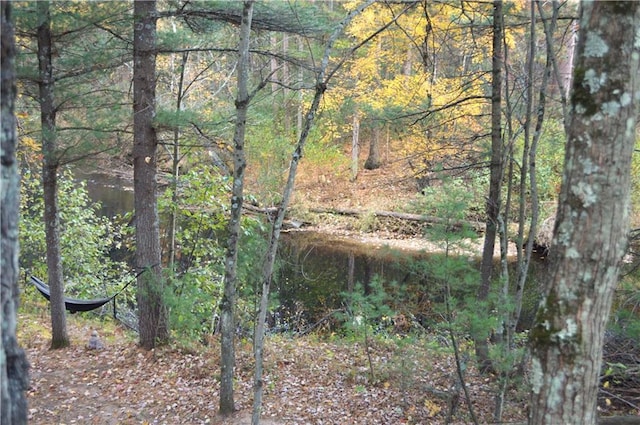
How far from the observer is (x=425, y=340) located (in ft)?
19.6

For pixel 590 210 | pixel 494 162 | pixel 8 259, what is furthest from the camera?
pixel 494 162

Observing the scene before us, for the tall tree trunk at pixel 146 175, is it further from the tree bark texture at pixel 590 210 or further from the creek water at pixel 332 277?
the tree bark texture at pixel 590 210

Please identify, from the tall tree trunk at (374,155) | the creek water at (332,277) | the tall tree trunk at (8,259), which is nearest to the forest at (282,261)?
the tall tree trunk at (8,259)

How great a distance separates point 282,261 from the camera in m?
6.53

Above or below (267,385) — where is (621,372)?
above

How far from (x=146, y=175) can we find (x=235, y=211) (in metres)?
2.13

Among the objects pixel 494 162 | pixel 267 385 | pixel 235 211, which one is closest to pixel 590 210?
pixel 235 211

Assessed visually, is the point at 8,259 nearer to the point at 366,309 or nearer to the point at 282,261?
the point at 366,309

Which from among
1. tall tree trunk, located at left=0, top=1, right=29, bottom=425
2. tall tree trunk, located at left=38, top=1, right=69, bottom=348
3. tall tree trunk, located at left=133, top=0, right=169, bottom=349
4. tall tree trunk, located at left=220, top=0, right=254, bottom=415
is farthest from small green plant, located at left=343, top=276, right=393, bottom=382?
tall tree trunk, located at left=0, top=1, right=29, bottom=425

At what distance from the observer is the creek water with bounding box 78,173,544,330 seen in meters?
7.32

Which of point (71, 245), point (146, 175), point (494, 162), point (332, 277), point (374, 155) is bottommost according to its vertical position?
point (332, 277)

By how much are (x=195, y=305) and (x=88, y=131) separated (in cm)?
248

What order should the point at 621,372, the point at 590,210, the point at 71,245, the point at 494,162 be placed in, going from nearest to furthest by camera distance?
the point at 590,210, the point at 621,372, the point at 494,162, the point at 71,245

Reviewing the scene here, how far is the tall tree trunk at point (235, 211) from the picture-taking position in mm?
3783
